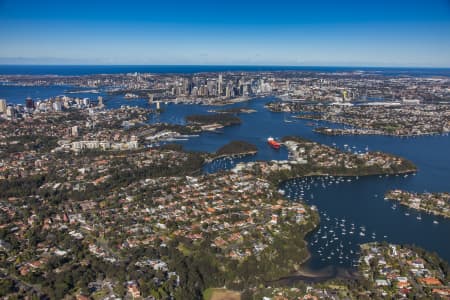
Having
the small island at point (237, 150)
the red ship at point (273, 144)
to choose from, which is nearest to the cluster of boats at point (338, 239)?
the small island at point (237, 150)

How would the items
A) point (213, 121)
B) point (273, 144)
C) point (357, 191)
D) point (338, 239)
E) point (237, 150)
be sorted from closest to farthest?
point (338, 239), point (357, 191), point (237, 150), point (273, 144), point (213, 121)

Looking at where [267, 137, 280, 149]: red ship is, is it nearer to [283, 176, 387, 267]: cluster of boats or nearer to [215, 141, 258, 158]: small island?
[215, 141, 258, 158]: small island

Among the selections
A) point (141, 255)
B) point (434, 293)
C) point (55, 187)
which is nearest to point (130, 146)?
point (55, 187)

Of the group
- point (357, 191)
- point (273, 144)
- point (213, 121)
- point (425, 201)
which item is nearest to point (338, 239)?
point (425, 201)

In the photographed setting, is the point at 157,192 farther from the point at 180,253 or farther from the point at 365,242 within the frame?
the point at 365,242

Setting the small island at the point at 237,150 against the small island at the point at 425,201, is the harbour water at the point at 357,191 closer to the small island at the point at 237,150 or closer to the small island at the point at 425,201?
the small island at the point at 425,201

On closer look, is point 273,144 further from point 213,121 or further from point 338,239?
point 338,239
